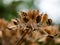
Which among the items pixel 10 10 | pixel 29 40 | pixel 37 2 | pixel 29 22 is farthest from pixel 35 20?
pixel 37 2

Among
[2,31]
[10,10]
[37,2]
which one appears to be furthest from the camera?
[37,2]

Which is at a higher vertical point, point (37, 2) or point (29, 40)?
point (37, 2)

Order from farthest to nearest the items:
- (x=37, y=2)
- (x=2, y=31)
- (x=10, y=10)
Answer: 1. (x=37, y=2)
2. (x=10, y=10)
3. (x=2, y=31)

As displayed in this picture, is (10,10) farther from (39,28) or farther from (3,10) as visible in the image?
(39,28)

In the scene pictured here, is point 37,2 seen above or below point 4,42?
above

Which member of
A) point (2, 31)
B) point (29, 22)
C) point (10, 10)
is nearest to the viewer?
point (29, 22)

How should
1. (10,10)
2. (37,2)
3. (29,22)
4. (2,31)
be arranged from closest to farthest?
(29,22) → (2,31) → (10,10) → (37,2)

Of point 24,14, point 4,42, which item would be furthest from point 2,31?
point 24,14

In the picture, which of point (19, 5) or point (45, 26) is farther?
point (19, 5)

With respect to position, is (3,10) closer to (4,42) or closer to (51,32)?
(4,42)
